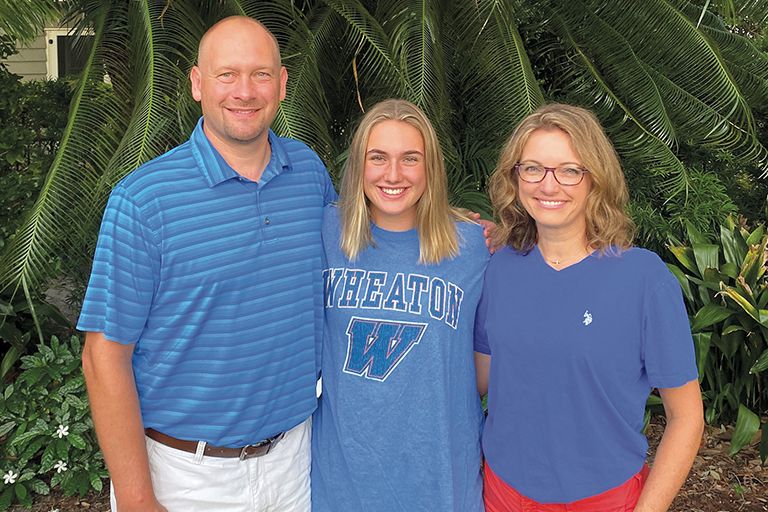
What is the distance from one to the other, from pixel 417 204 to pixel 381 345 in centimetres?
48

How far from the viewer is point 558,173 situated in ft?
6.89

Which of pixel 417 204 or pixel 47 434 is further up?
pixel 417 204

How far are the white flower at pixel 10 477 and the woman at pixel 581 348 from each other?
2926 mm

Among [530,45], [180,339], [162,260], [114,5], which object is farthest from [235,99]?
[530,45]

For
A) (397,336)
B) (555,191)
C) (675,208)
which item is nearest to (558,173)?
(555,191)

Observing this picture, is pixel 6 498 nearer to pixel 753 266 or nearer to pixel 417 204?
pixel 417 204

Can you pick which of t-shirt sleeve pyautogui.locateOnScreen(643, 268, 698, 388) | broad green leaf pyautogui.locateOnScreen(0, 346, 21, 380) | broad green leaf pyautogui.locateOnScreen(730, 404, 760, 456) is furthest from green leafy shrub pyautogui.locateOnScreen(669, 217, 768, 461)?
broad green leaf pyautogui.locateOnScreen(0, 346, 21, 380)

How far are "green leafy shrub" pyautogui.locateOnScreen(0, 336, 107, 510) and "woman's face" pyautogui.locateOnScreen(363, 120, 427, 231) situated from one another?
258 cm

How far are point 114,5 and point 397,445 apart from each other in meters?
3.18

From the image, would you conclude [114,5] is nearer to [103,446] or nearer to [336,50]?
[336,50]

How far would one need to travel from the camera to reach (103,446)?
2.06 m

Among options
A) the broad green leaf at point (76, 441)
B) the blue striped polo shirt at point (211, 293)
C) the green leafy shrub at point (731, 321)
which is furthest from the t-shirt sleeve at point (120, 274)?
the green leafy shrub at point (731, 321)

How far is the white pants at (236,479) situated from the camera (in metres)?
2.23

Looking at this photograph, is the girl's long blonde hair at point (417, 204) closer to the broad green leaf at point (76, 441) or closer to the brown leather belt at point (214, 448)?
the brown leather belt at point (214, 448)
